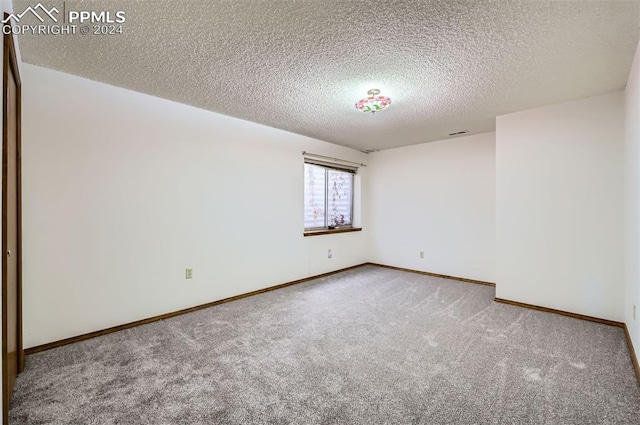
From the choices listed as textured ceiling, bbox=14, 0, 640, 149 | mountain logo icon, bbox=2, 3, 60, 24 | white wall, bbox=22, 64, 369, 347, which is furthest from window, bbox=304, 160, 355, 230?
mountain logo icon, bbox=2, 3, 60, 24

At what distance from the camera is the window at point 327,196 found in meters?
4.77

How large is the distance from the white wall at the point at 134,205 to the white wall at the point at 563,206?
291 cm

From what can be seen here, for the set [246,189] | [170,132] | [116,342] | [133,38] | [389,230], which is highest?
[133,38]

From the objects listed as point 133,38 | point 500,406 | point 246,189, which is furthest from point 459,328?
point 133,38

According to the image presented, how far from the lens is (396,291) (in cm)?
388

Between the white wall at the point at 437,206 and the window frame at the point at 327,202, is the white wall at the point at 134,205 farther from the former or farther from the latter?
the white wall at the point at 437,206

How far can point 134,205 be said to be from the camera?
2795 mm

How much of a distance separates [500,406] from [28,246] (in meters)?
3.47

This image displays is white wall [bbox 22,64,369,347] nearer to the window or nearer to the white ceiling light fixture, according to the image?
the window

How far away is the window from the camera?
15.6 feet

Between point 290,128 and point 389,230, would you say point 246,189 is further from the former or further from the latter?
point 389,230

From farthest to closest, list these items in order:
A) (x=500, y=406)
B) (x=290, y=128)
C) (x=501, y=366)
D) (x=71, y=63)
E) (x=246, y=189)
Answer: (x=290, y=128) → (x=246, y=189) → (x=71, y=63) → (x=501, y=366) → (x=500, y=406)

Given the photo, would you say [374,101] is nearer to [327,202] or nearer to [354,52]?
[354,52]

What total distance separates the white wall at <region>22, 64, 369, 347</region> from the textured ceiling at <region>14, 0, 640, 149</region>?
11.7 inches
